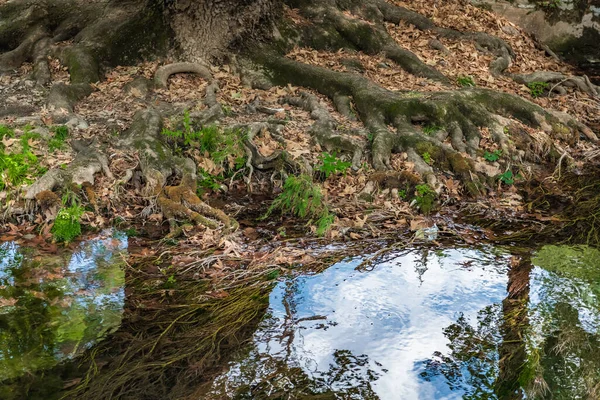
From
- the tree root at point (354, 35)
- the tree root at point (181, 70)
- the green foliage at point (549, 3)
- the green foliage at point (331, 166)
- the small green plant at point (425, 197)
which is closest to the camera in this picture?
the small green plant at point (425, 197)

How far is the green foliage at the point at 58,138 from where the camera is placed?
7.87 metres

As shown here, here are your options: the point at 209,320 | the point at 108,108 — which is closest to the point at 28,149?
the point at 108,108

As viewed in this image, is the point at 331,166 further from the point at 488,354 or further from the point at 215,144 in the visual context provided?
the point at 488,354

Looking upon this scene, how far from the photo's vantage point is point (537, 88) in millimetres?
11523

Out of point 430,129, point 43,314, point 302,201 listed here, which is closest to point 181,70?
point 302,201

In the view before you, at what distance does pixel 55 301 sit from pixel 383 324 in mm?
2899

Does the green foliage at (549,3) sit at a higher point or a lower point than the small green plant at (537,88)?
higher

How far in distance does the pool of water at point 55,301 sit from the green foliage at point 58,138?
167 cm

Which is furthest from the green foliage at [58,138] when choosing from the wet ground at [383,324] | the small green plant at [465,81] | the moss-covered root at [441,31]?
the moss-covered root at [441,31]

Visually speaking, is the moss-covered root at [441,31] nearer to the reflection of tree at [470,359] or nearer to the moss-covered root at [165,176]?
the moss-covered root at [165,176]

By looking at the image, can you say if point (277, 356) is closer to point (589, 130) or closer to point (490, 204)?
point (490, 204)

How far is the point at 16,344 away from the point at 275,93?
6114 millimetres

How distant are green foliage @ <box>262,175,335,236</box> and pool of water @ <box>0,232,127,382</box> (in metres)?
1.91

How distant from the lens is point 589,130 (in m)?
10.1
